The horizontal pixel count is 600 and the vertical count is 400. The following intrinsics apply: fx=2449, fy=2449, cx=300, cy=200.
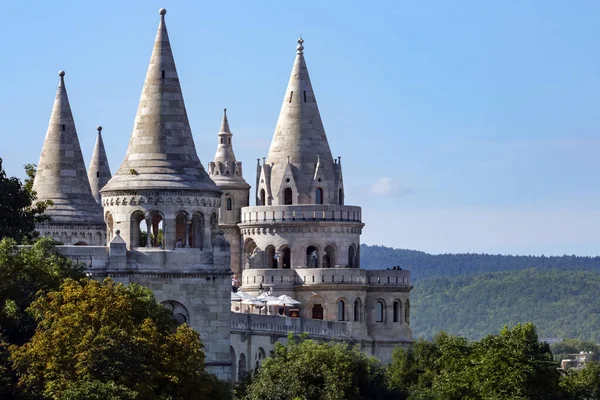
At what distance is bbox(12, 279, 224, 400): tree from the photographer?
77.2m

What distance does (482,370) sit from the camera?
322 feet

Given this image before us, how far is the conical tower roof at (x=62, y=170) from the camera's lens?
106625 millimetres

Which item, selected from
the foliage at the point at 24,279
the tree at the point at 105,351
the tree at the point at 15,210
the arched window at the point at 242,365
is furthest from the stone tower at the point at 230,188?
the tree at the point at 105,351

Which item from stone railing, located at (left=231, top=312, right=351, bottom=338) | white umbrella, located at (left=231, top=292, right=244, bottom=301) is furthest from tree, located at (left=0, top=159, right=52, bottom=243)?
white umbrella, located at (left=231, top=292, right=244, bottom=301)

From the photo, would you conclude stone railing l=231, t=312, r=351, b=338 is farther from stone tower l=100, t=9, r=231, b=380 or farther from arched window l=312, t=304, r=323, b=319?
stone tower l=100, t=9, r=231, b=380

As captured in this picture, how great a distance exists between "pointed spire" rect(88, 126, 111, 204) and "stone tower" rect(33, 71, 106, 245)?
36.6ft

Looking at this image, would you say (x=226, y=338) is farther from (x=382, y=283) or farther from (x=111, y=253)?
(x=382, y=283)

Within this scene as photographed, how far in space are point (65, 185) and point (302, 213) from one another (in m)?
32.1

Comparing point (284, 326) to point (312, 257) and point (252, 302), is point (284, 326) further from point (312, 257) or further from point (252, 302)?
point (312, 257)

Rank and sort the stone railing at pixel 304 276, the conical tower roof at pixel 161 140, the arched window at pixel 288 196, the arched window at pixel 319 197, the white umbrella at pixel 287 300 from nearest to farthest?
1. the conical tower roof at pixel 161 140
2. the white umbrella at pixel 287 300
3. the stone railing at pixel 304 276
4. the arched window at pixel 319 197
5. the arched window at pixel 288 196

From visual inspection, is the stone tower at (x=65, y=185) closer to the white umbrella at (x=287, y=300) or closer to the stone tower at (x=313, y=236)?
the white umbrella at (x=287, y=300)

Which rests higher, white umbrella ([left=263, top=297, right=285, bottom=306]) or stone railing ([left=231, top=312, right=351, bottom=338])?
white umbrella ([left=263, top=297, right=285, bottom=306])

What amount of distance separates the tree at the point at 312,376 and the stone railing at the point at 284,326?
7348 mm

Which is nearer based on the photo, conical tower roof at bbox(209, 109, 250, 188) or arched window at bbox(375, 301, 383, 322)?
arched window at bbox(375, 301, 383, 322)
